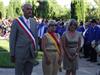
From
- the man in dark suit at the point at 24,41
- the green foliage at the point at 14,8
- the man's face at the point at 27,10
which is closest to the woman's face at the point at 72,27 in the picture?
the man in dark suit at the point at 24,41

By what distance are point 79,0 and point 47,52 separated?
26.3m

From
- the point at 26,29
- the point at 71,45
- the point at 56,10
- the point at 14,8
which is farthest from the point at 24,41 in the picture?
the point at 56,10

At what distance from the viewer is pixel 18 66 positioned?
29.3 ft

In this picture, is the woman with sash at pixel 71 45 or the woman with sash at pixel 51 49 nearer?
the woman with sash at pixel 51 49

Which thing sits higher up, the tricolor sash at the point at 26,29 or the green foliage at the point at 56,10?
the tricolor sash at the point at 26,29

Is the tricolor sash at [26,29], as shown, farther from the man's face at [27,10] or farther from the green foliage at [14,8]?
the green foliage at [14,8]

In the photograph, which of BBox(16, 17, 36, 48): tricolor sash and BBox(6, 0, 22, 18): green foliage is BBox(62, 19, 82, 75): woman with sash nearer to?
BBox(16, 17, 36, 48): tricolor sash

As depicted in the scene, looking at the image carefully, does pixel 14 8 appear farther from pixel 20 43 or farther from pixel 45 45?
pixel 20 43

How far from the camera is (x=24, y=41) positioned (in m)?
8.78

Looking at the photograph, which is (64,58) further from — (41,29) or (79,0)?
(79,0)

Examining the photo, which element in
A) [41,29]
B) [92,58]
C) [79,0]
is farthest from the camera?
[79,0]

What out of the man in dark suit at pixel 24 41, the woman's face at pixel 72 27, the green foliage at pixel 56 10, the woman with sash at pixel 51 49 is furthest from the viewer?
the green foliage at pixel 56 10

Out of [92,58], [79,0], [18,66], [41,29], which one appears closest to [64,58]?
[18,66]

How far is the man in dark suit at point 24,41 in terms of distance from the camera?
877cm
